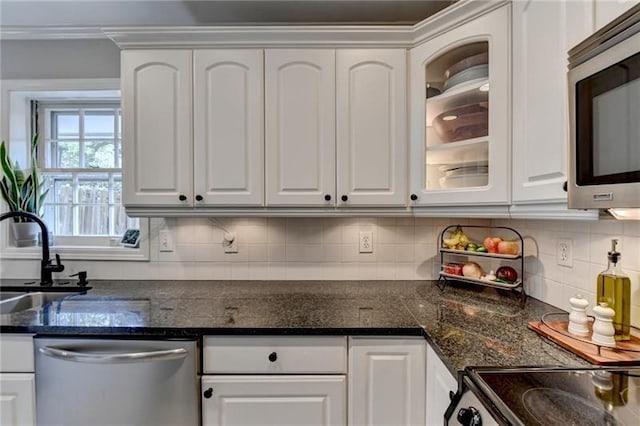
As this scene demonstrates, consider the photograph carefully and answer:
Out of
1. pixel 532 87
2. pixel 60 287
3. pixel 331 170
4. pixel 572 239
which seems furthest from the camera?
pixel 60 287

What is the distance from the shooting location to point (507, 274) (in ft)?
5.01

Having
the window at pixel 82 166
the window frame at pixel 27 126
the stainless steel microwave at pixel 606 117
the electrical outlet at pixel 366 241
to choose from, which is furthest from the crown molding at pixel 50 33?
the stainless steel microwave at pixel 606 117

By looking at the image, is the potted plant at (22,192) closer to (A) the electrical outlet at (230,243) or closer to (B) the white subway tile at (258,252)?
(A) the electrical outlet at (230,243)

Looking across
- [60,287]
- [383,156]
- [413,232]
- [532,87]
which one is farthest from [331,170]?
[60,287]

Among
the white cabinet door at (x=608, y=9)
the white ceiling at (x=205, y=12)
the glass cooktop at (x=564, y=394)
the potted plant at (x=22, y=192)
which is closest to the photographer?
the glass cooktop at (x=564, y=394)

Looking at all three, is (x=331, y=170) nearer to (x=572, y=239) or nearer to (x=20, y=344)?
(x=572, y=239)

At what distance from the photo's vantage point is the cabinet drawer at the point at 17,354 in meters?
1.21

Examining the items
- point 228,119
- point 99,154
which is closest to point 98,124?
point 99,154

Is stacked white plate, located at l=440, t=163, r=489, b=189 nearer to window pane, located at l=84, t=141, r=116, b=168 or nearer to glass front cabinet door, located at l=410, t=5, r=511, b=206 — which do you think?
glass front cabinet door, located at l=410, t=5, r=511, b=206

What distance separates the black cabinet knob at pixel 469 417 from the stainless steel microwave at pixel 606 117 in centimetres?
59

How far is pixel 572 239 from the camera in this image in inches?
51.7

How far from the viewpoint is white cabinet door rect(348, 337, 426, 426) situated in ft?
3.94

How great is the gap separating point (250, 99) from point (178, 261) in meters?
1.03

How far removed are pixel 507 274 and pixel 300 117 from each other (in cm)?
123
